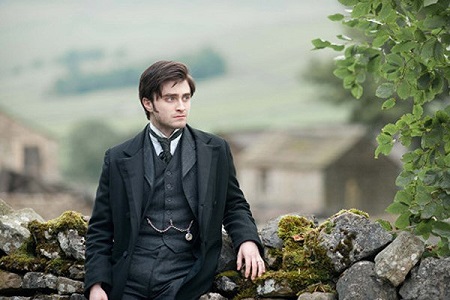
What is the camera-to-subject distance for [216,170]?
571cm

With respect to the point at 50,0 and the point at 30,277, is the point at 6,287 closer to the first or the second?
the point at 30,277

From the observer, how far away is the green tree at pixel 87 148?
103 metres

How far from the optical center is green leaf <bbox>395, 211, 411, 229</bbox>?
236 inches

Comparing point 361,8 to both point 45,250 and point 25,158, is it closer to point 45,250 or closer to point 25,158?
point 45,250

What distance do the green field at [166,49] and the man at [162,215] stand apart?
94312 millimetres

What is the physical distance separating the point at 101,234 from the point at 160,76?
3.22 ft

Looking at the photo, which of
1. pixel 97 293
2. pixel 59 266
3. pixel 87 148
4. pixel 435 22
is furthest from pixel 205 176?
pixel 87 148

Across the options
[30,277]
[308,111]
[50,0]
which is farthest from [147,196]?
[50,0]

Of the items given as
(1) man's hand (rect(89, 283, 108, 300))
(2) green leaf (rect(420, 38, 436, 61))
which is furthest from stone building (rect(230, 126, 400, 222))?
(1) man's hand (rect(89, 283, 108, 300))

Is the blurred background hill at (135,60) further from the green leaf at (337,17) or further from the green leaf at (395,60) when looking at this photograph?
the green leaf at (395,60)

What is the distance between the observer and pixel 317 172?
59281 mm

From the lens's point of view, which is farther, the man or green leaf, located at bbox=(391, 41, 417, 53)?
green leaf, located at bbox=(391, 41, 417, 53)

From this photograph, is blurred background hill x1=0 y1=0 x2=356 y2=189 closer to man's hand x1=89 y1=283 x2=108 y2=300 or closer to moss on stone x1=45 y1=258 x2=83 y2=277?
moss on stone x1=45 y1=258 x2=83 y2=277

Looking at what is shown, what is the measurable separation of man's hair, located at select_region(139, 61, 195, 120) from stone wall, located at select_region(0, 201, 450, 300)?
106 centimetres
